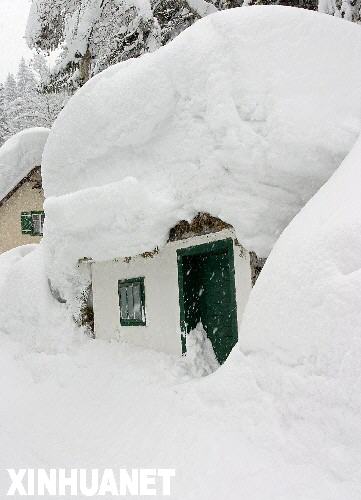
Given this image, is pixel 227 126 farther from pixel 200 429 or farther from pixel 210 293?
pixel 200 429

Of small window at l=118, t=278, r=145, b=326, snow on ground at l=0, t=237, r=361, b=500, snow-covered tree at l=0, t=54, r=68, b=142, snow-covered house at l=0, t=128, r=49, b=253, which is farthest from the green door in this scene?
snow-covered tree at l=0, t=54, r=68, b=142

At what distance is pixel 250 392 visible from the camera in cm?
425

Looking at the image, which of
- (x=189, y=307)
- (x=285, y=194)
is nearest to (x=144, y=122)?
(x=285, y=194)

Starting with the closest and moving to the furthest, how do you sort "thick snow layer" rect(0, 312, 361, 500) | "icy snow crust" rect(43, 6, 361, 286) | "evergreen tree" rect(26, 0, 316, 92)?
1. "thick snow layer" rect(0, 312, 361, 500)
2. "icy snow crust" rect(43, 6, 361, 286)
3. "evergreen tree" rect(26, 0, 316, 92)

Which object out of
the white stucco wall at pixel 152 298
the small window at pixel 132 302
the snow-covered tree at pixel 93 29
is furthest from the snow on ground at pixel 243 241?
the snow-covered tree at pixel 93 29

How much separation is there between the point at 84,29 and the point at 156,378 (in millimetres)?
10449

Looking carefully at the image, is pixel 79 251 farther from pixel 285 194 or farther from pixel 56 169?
pixel 285 194

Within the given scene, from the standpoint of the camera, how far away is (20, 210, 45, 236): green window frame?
1764cm

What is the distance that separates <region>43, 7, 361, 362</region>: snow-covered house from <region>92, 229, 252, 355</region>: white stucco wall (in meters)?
0.03

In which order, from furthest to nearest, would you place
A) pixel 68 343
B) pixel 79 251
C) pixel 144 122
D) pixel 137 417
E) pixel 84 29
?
pixel 84 29 < pixel 68 343 < pixel 79 251 < pixel 144 122 < pixel 137 417

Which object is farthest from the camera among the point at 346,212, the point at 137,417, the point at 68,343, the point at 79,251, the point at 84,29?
the point at 84,29

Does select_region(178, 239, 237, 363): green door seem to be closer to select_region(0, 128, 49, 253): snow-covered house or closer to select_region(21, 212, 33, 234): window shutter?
select_region(0, 128, 49, 253): snow-covered house

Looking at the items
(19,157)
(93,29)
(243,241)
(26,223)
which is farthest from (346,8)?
(26,223)

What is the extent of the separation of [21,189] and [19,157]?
1.27 m
